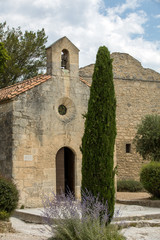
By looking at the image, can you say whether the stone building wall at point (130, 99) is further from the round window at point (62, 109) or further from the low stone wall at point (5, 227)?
the low stone wall at point (5, 227)

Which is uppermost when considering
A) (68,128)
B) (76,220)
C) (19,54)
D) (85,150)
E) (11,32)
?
(11,32)

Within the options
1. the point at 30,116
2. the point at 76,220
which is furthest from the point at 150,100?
the point at 76,220

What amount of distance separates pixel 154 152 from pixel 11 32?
1269cm

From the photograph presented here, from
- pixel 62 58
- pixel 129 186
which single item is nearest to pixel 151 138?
pixel 129 186

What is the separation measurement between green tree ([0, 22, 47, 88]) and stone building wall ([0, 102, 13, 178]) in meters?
10.8

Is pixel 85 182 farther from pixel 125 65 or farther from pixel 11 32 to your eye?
pixel 11 32

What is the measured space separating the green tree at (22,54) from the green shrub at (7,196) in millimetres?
14556

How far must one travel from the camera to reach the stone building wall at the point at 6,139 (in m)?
12.3

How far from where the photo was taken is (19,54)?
933 inches

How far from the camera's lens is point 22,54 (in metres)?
23.8

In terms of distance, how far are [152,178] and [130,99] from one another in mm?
8972

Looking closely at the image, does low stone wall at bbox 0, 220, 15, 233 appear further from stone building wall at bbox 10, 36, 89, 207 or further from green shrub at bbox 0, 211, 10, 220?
stone building wall at bbox 10, 36, 89, 207

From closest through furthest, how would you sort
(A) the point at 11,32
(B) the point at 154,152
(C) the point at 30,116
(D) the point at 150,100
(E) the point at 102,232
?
(E) the point at 102,232, (C) the point at 30,116, (B) the point at 154,152, (D) the point at 150,100, (A) the point at 11,32

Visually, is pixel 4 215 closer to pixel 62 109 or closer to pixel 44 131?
pixel 44 131
